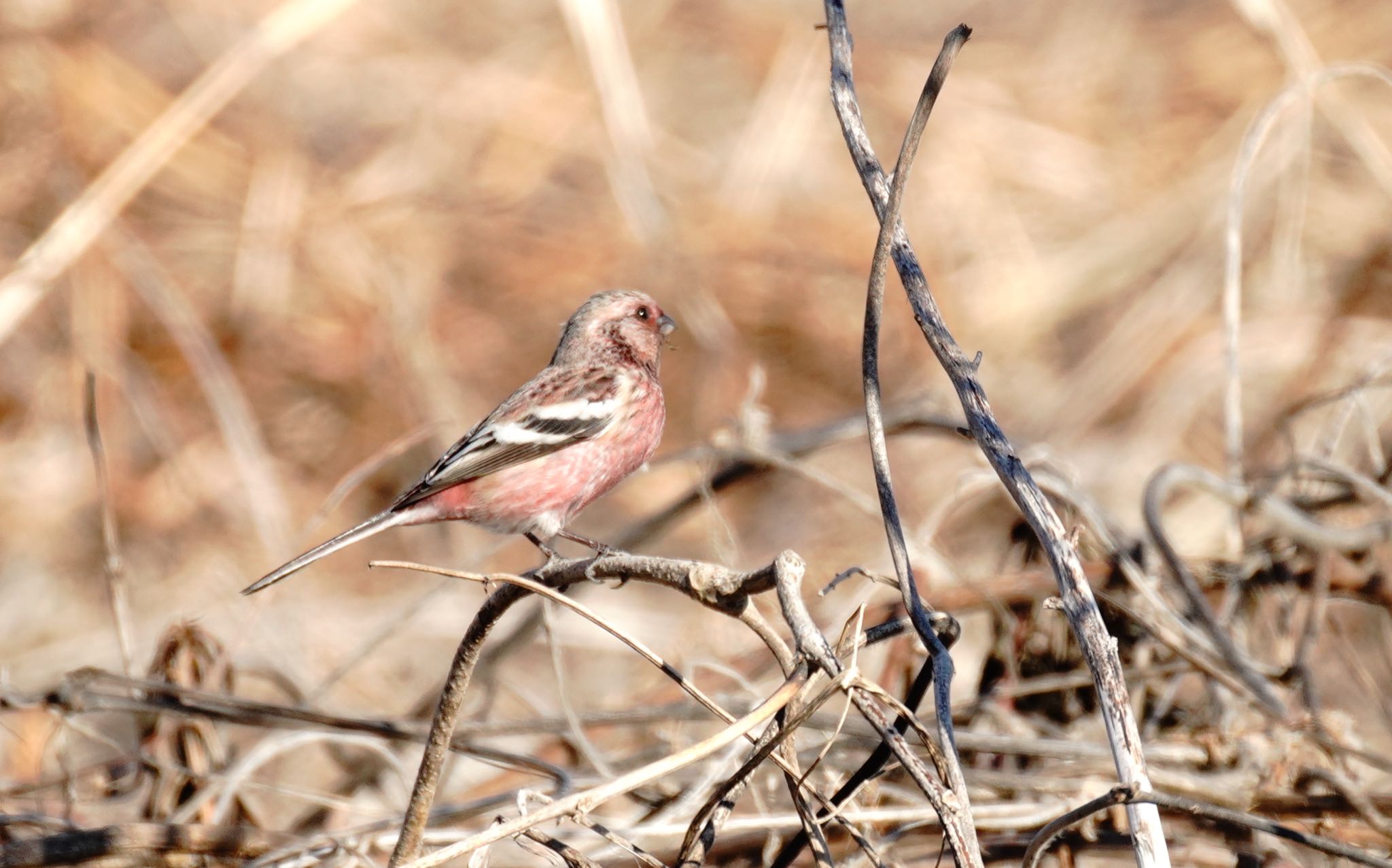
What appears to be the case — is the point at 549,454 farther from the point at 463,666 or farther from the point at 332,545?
the point at 463,666

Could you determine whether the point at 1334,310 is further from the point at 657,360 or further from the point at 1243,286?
the point at 657,360

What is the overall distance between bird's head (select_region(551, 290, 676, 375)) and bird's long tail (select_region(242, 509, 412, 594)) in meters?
0.91

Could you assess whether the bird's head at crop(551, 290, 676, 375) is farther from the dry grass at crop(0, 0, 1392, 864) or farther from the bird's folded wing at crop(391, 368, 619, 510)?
the dry grass at crop(0, 0, 1392, 864)

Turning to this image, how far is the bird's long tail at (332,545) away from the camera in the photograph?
3.05m


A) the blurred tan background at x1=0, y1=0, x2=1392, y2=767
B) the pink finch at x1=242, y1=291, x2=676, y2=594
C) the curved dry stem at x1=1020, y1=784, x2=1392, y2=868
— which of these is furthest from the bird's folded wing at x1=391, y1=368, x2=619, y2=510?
the curved dry stem at x1=1020, y1=784, x2=1392, y2=868

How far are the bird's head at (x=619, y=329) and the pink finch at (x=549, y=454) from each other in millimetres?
20

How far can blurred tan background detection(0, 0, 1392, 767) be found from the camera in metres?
7.05

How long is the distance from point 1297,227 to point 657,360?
3.32m

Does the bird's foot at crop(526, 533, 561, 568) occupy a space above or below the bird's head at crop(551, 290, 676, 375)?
below

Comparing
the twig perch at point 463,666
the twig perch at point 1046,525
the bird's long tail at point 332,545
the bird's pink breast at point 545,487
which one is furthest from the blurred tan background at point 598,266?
the twig perch at point 1046,525

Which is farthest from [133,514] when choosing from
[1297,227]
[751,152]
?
[1297,227]

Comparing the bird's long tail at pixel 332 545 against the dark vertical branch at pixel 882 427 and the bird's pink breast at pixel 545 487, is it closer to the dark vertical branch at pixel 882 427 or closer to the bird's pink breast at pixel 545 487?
the bird's pink breast at pixel 545 487

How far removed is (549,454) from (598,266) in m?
4.80

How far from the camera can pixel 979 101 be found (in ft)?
31.6
